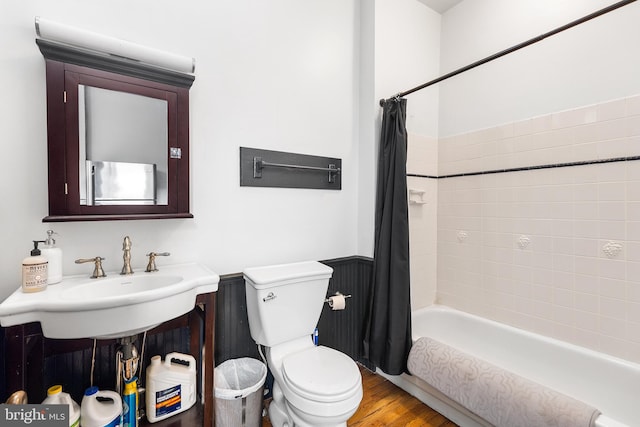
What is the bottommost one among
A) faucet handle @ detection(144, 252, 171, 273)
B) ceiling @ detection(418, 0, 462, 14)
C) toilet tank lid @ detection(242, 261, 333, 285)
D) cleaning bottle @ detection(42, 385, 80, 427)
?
cleaning bottle @ detection(42, 385, 80, 427)

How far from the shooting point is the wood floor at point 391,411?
1638 mm

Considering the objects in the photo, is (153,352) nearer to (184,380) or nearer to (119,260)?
(184,380)

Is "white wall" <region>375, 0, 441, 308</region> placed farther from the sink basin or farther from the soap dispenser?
the soap dispenser

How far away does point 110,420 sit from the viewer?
1137 millimetres

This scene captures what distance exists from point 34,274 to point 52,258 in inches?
4.4

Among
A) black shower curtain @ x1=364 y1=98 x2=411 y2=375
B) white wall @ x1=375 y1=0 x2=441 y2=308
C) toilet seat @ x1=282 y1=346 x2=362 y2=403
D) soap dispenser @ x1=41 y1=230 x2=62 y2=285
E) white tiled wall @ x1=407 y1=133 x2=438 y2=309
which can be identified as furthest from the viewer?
white tiled wall @ x1=407 y1=133 x2=438 y2=309

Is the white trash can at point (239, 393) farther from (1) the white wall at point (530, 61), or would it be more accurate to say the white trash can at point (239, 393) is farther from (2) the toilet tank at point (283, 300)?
(1) the white wall at point (530, 61)

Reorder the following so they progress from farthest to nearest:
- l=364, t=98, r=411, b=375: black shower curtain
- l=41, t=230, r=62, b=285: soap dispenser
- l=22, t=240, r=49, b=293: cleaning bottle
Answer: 1. l=364, t=98, r=411, b=375: black shower curtain
2. l=41, t=230, r=62, b=285: soap dispenser
3. l=22, t=240, r=49, b=293: cleaning bottle

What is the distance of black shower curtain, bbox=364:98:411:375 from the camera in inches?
74.4

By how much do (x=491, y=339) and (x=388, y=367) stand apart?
815 mm

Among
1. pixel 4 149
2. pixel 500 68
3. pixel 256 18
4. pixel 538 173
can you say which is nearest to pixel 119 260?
pixel 4 149

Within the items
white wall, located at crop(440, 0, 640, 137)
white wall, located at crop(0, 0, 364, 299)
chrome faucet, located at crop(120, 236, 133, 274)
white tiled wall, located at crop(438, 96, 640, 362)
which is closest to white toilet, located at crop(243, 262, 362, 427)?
white wall, located at crop(0, 0, 364, 299)

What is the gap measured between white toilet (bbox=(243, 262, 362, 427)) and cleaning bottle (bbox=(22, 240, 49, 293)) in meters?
0.80

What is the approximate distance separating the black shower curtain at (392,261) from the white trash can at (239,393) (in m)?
0.81
